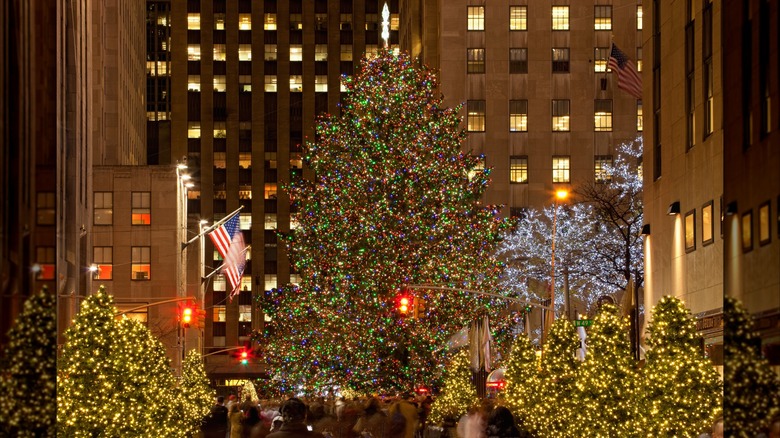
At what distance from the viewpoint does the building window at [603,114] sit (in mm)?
94875

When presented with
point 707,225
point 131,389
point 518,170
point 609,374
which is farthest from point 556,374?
point 518,170

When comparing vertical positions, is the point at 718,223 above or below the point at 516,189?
below

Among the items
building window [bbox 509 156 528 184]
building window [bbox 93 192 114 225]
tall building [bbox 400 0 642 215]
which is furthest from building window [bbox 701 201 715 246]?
building window [bbox 93 192 114 225]

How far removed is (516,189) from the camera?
9262 centimetres

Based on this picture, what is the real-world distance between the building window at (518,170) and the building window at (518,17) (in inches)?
384

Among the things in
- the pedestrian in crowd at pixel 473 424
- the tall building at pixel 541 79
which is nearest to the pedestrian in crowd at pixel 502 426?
the pedestrian in crowd at pixel 473 424

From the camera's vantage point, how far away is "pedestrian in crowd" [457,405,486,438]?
83.4ft

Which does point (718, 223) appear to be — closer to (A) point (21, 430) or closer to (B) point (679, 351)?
(B) point (679, 351)

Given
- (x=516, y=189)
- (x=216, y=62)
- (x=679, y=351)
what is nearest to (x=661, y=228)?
(x=679, y=351)

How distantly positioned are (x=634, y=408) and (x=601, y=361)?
1536 mm

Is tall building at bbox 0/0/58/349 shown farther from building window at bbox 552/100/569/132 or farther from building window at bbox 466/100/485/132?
building window at bbox 552/100/569/132

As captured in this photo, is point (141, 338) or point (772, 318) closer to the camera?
point (772, 318)

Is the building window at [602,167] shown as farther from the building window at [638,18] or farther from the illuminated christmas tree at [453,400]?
the illuminated christmas tree at [453,400]

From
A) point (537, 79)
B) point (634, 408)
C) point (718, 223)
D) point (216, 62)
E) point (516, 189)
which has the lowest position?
point (634, 408)
